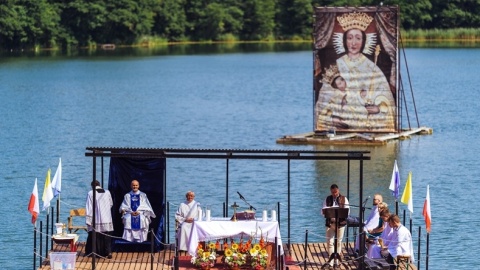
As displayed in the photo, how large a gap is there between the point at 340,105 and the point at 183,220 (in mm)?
26822

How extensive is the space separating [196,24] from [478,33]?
32.9m

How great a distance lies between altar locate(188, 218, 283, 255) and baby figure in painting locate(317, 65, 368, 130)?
26.9 meters

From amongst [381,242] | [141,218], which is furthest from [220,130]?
[381,242]

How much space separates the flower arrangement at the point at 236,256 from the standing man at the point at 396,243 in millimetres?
2855

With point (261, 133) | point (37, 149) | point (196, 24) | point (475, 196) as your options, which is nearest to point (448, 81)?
point (261, 133)

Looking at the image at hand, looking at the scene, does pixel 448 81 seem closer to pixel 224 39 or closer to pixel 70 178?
pixel 70 178

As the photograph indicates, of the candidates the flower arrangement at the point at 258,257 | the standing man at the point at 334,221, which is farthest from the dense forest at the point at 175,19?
the flower arrangement at the point at 258,257

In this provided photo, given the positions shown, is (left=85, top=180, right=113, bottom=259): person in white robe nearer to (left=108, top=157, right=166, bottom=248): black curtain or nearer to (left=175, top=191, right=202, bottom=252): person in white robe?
(left=108, top=157, right=166, bottom=248): black curtain

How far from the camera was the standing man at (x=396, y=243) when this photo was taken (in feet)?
85.6

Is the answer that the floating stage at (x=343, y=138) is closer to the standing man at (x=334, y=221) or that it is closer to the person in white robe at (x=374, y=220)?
the person in white robe at (x=374, y=220)

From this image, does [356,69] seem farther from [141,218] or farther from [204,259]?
[204,259]

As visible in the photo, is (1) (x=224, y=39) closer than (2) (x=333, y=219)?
No

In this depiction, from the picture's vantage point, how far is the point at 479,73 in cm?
9744

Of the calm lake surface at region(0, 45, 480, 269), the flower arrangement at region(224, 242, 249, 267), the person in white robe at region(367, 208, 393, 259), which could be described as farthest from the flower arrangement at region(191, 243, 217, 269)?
the calm lake surface at region(0, 45, 480, 269)
